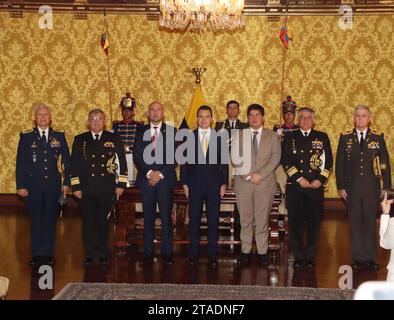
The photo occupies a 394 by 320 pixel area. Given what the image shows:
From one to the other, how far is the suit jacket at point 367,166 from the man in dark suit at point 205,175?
1223mm

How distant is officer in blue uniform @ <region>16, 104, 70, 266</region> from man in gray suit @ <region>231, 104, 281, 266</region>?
174cm

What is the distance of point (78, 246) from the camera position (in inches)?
305

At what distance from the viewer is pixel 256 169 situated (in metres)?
6.75

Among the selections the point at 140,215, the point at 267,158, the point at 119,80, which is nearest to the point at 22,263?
the point at 140,215

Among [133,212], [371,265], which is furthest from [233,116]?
[371,265]

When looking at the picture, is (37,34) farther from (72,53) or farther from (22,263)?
(22,263)

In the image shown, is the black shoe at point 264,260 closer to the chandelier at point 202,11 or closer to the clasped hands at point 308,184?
the clasped hands at point 308,184

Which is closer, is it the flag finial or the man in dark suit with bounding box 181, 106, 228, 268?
the man in dark suit with bounding box 181, 106, 228, 268

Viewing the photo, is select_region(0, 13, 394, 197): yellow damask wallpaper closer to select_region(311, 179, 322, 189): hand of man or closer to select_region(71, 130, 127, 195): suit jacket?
select_region(71, 130, 127, 195): suit jacket

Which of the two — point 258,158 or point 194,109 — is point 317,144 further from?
point 194,109

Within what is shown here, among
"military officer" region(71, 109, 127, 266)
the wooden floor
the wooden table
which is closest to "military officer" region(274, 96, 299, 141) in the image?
the wooden floor

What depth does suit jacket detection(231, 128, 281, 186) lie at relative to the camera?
675 cm

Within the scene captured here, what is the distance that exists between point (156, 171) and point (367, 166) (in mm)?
2099

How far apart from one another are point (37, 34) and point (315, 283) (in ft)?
22.4
